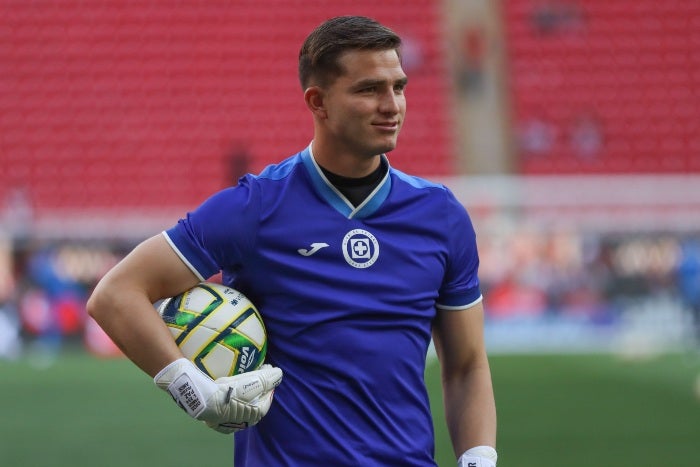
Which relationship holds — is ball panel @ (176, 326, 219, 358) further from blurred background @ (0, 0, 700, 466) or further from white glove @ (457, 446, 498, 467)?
blurred background @ (0, 0, 700, 466)

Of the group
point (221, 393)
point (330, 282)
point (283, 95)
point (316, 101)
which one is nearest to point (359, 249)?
point (330, 282)

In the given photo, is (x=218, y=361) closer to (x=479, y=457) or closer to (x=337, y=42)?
(x=479, y=457)

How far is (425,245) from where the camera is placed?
346 centimetres

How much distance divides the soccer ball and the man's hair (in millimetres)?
645

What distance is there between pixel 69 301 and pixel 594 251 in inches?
235

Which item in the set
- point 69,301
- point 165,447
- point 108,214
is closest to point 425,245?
point 165,447

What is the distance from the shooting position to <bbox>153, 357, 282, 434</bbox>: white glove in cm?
316

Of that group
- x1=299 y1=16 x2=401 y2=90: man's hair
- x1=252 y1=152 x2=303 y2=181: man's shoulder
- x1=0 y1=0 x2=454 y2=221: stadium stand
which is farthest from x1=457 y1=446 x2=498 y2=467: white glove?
x1=0 y1=0 x2=454 y2=221: stadium stand

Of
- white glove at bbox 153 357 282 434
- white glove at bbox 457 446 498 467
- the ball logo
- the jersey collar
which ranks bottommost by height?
white glove at bbox 457 446 498 467

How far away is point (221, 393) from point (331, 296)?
1.32 feet

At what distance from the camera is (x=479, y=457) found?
3449mm

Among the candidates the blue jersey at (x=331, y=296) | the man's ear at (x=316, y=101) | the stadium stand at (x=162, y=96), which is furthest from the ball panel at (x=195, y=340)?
the stadium stand at (x=162, y=96)

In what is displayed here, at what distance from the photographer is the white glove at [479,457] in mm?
3441

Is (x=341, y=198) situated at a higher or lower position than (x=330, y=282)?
higher
